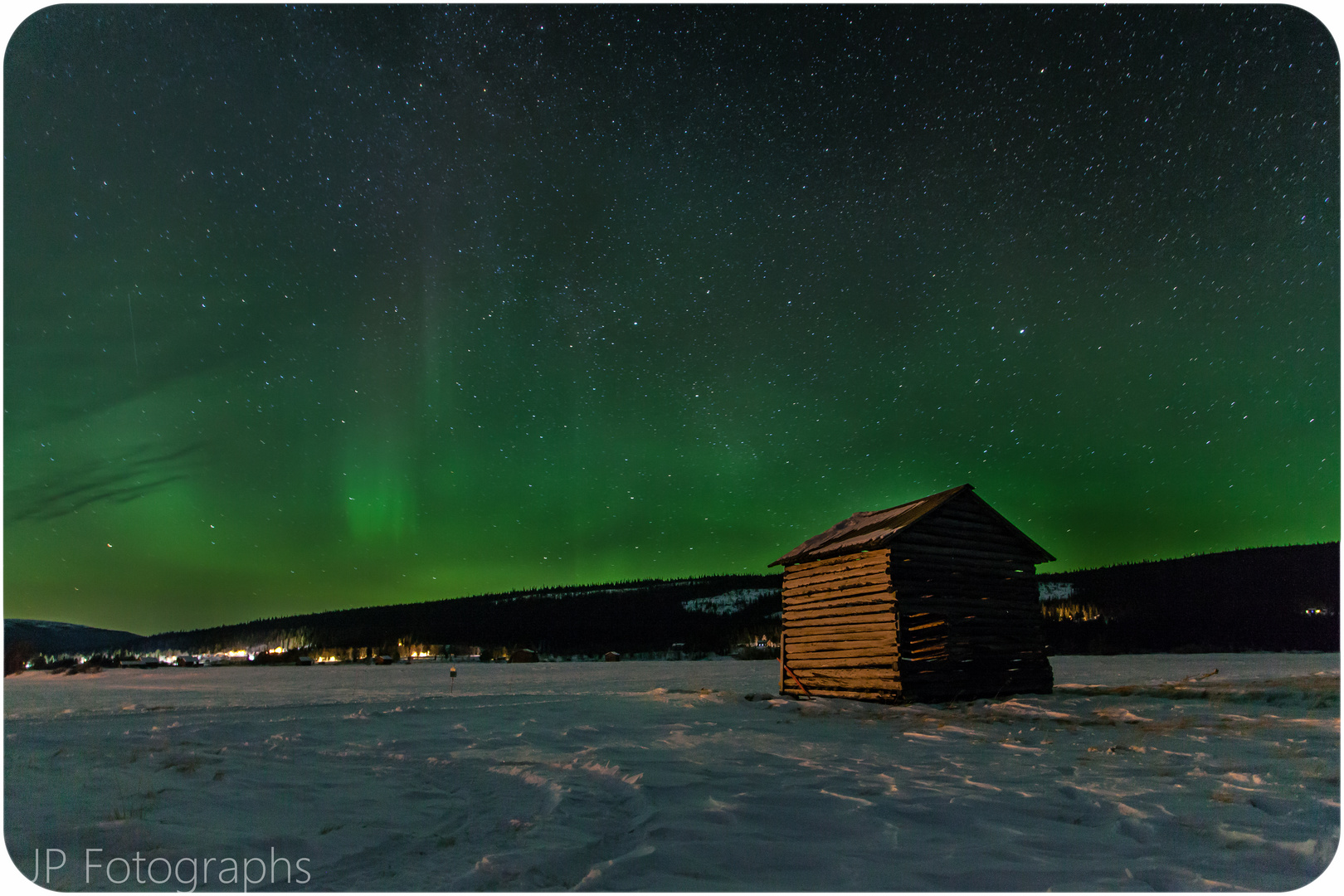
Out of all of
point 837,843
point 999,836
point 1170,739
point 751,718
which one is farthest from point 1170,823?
point 751,718

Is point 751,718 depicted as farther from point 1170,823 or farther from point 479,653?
point 479,653

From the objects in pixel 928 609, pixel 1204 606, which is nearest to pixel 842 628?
pixel 928 609

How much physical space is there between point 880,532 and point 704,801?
11652 mm

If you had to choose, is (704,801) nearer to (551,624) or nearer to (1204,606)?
(1204,606)

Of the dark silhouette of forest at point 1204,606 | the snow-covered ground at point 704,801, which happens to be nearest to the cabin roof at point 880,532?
the snow-covered ground at point 704,801

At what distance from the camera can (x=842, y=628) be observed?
19.0 meters

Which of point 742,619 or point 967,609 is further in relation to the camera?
point 742,619

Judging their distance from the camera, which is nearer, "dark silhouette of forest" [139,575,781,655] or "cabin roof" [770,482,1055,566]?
"cabin roof" [770,482,1055,566]

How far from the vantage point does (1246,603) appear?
78.1 meters

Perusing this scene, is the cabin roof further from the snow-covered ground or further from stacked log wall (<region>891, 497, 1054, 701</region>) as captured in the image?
the snow-covered ground

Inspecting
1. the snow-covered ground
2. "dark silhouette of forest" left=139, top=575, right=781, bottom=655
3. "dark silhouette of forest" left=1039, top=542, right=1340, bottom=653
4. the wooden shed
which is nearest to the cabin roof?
the wooden shed

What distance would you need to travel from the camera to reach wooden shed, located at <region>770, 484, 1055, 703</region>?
17.3 meters

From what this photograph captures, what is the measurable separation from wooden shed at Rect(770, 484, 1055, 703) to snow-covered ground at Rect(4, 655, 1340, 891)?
210 cm

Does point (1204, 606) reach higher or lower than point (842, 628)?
lower
